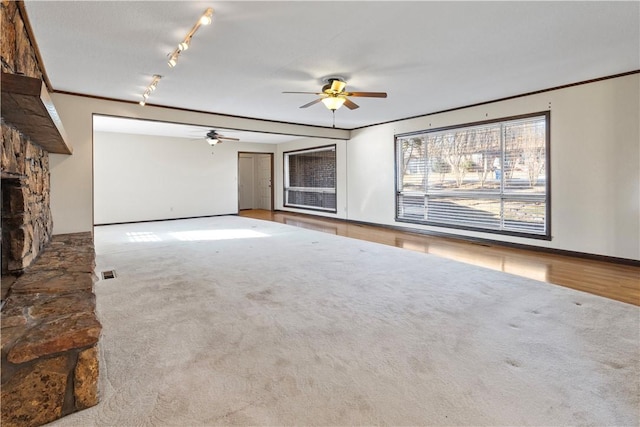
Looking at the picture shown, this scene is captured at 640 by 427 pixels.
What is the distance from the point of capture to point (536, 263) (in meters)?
4.49

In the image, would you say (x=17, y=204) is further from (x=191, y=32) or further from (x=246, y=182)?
(x=246, y=182)

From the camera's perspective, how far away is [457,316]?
271 centimetres

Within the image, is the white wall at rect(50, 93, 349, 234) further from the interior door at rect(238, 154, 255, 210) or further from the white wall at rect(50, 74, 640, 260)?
the interior door at rect(238, 154, 255, 210)

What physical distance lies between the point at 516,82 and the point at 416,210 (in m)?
3.14

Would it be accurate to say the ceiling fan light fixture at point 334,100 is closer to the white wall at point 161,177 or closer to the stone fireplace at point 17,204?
the stone fireplace at point 17,204

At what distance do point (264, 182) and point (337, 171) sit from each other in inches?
162

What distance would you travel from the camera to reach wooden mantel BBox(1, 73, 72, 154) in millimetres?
1381

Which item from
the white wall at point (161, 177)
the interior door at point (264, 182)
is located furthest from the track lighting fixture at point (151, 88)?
the interior door at point (264, 182)

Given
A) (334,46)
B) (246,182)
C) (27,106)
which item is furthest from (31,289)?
(246,182)

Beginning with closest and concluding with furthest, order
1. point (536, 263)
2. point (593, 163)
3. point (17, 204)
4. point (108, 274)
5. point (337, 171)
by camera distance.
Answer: point (17, 204), point (108, 274), point (536, 263), point (593, 163), point (337, 171)

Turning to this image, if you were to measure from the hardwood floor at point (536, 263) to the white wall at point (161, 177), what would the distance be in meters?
4.84

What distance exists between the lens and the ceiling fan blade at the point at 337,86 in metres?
4.26

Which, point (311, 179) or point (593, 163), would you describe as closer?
point (593, 163)

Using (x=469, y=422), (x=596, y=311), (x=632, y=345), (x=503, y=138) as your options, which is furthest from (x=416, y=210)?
(x=469, y=422)
